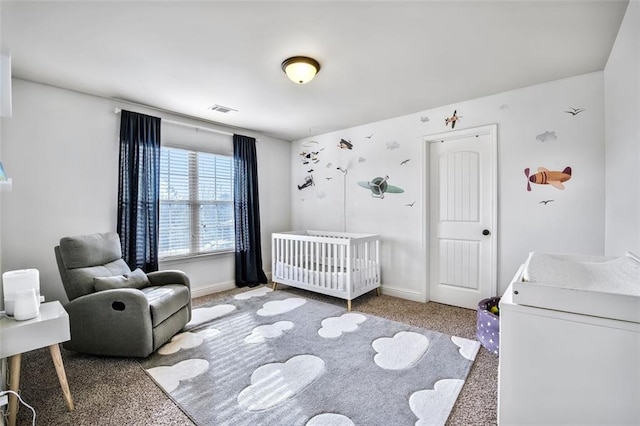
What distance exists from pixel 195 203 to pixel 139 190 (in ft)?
2.25

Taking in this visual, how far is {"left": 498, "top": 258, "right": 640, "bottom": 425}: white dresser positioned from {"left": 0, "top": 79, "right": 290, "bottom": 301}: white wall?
351cm

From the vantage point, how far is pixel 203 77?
2449 millimetres

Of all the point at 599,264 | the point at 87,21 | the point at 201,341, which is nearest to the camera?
the point at 599,264

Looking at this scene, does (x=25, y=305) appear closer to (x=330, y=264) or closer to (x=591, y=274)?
(x=330, y=264)

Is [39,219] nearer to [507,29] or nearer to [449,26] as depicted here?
[449,26]

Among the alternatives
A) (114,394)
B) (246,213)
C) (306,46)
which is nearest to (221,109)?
(246,213)

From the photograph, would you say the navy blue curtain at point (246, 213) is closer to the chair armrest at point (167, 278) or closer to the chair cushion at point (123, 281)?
the chair armrest at point (167, 278)

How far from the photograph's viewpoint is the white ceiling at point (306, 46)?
5.37 ft

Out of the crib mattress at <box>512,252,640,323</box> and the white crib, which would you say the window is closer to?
the white crib

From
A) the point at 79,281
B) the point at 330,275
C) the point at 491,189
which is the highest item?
the point at 491,189

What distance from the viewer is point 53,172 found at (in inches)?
104

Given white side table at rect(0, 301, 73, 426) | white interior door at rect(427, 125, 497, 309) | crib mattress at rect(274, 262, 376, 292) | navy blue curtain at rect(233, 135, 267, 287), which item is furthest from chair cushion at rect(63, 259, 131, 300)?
white interior door at rect(427, 125, 497, 309)

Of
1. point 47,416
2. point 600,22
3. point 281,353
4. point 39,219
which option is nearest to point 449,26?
point 600,22

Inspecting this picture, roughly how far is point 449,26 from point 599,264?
1.59 meters
